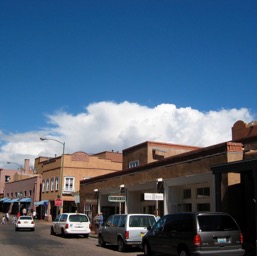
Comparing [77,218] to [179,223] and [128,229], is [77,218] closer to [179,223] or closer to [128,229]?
[128,229]

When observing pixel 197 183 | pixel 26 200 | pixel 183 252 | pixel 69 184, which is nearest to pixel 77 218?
pixel 197 183

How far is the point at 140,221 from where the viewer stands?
19.4 meters

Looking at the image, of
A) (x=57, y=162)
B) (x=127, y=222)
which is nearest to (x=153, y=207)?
(x=127, y=222)

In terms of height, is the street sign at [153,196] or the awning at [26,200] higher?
the awning at [26,200]

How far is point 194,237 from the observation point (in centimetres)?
1327

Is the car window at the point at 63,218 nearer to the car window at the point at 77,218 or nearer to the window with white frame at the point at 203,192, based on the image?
the car window at the point at 77,218

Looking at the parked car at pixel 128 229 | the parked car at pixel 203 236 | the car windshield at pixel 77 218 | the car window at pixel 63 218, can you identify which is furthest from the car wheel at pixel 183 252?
the car window at pixel 63 218

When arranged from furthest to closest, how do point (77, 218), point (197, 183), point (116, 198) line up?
point (116, 198) < point (77, 218) < point (197, 183)

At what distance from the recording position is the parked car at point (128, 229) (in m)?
18.8

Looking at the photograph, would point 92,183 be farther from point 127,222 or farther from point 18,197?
point 18,197

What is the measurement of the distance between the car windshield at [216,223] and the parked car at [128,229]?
5.76 m

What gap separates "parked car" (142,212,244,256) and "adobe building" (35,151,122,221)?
38.3m

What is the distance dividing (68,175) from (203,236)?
41557 millimetres

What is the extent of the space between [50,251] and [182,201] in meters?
9.71
